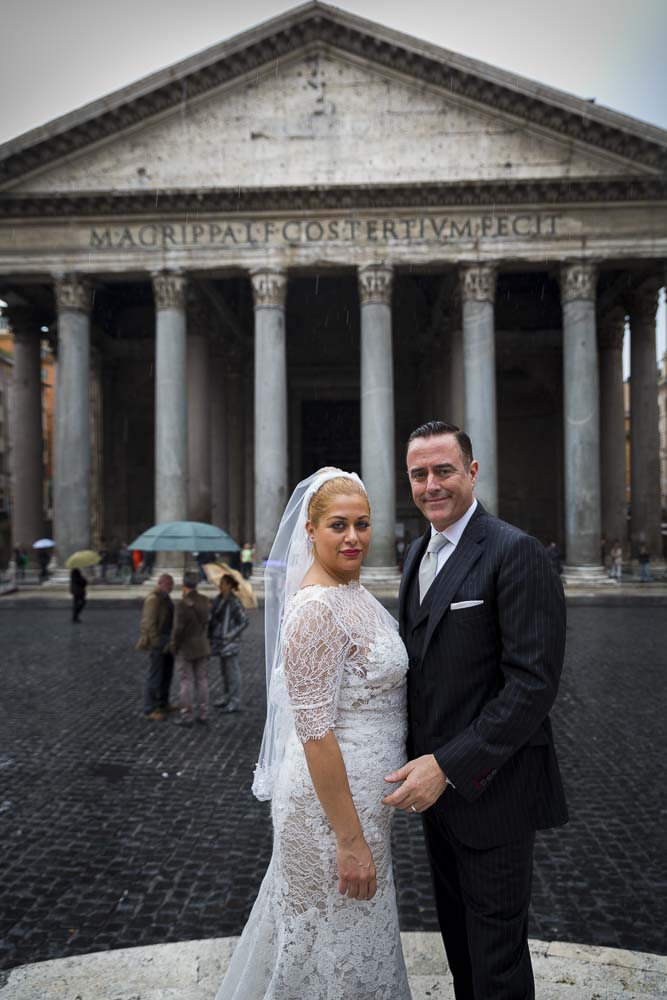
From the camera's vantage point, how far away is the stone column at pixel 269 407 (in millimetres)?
19656

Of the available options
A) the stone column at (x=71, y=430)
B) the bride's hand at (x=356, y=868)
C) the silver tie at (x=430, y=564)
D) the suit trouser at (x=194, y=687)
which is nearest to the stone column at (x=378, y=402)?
the stone column at (x=71, y=430)

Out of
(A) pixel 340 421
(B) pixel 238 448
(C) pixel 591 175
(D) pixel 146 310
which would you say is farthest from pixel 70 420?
(C) pixel 591 175

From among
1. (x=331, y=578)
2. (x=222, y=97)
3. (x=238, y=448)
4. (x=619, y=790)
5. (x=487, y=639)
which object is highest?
(x=222, y=97)

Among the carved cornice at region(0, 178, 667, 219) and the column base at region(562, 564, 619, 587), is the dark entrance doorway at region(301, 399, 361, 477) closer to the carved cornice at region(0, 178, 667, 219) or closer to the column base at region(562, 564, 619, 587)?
the carved cornice at region(0, 178, 667, 219)

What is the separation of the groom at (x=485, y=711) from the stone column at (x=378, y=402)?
17.0 m

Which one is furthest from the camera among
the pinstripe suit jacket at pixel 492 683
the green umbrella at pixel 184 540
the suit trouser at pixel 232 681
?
the green umbrella at pixel 184 540

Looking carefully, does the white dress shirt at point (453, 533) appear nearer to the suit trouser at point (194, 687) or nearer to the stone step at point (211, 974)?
the stone step at point (211, 974)

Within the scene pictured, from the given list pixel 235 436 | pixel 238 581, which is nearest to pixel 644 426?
pixel 235 436

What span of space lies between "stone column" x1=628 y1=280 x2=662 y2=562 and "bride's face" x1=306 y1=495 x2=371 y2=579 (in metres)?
22.5

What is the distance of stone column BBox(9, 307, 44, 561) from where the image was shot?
76.1 ft

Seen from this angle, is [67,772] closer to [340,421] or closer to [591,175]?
[591,175]

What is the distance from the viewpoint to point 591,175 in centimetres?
1905

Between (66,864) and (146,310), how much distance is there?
89.6ft

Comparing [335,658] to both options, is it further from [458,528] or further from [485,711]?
[458,528]
